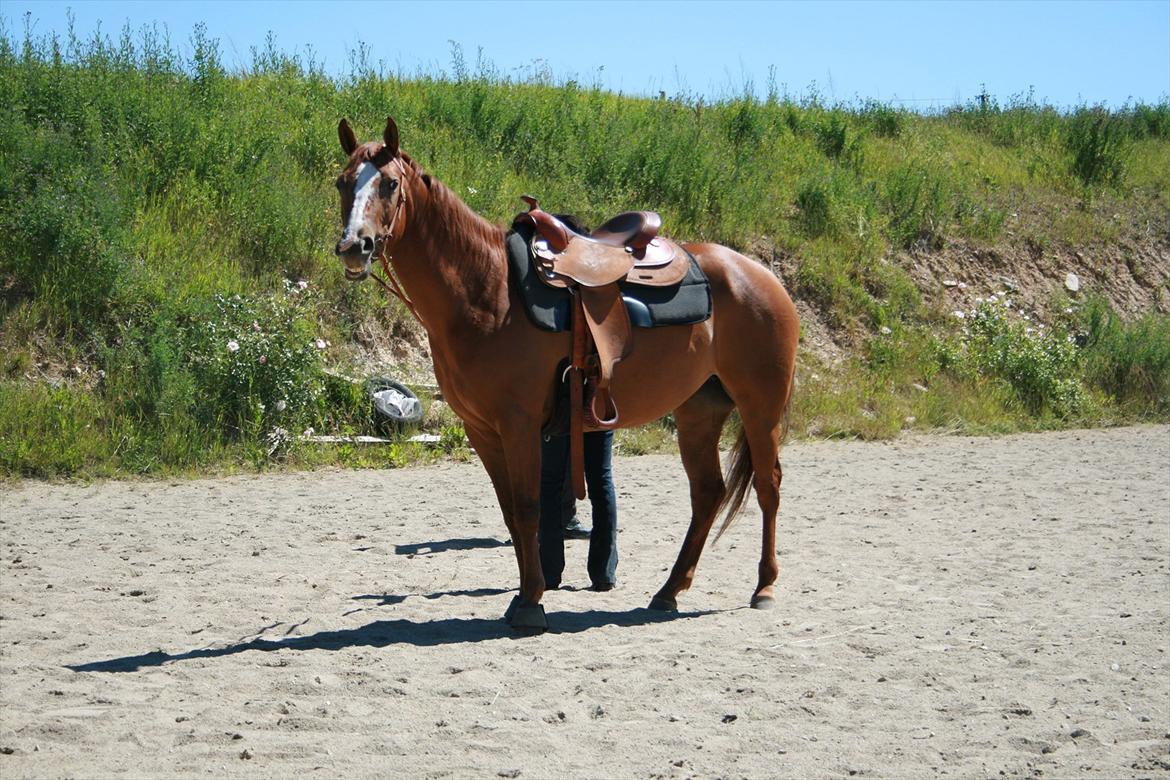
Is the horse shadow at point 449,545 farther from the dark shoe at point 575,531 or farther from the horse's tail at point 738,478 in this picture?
the horse's tail at point 738,478

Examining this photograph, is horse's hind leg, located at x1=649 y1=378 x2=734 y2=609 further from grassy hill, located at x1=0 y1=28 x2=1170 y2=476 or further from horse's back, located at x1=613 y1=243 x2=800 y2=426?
grassy hill, located at x1=0 y1=28 x2=1170 y2=476

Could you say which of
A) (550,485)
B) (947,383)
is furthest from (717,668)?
(947,383)

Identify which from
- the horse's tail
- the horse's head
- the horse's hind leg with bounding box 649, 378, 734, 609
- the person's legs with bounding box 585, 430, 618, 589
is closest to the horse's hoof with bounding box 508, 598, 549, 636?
the person's legs with bounding box 585, 430, 618, 589

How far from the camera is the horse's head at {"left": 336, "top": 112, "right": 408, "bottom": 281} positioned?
4.47 m

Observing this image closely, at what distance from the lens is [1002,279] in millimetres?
16438

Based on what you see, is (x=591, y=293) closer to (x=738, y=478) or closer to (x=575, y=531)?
(x=738, y=478)

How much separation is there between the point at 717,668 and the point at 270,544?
3362mm

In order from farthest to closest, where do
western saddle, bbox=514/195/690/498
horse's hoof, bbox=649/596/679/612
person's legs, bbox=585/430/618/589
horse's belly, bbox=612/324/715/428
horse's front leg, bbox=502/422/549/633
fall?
1. person's legs, bbox=585/430/618/589
2. horse's hoof, bbox=649/596/679/612
3. horse's belly, bbox=612/324/715/428
4. western saddle, bbox=514/195/690/498
5. horse's front leg, bbox=502/422/549/633

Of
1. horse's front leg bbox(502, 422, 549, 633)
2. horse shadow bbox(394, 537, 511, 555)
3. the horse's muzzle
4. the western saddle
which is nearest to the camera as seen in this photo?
the horse's muzzle

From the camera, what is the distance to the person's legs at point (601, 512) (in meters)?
6.00

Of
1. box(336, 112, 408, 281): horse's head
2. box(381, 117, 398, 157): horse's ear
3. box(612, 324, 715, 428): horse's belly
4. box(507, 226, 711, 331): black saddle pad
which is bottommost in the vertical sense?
box(612, 324, 715, 428): horse's belly

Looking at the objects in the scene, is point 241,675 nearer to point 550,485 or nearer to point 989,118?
point 550,485

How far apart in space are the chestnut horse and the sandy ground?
22.5 inches

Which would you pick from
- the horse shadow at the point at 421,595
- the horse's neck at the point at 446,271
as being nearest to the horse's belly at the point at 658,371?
the horse's neck at the point at 446,271
